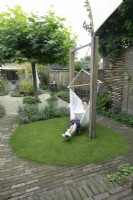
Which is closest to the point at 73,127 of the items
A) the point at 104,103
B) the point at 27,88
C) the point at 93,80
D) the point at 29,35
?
the point at 93,80

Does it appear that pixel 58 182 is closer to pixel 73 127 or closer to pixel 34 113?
pixel 73 127

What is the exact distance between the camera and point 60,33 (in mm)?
5598

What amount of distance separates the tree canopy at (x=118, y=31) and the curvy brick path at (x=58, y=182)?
3850 mm

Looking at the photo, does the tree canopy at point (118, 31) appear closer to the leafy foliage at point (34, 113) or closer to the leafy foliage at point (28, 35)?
the leafy foliage at point (28, 35)

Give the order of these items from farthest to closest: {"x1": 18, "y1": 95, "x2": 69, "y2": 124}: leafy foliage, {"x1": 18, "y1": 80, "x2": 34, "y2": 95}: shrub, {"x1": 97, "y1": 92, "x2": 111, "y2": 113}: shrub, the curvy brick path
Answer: {"x1": 18, "y1": 80, "x2": 34, "y2": 95}: shrub → {"x1": 97, "y1": 92, "x2": 111, "y2": 113}: shrub → {"x1": 18, "y1": 95, "x2": 69, "y2": 124}: leafy foliage → the curvy brick path

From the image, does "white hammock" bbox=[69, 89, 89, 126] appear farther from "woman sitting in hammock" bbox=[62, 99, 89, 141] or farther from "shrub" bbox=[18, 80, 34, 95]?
"shrub" bbox=[18, 80, 34, 95]

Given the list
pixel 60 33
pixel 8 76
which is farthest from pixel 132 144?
pixel 8 76

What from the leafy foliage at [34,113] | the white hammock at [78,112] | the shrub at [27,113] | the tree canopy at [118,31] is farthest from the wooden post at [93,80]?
the shrub at [27,113]

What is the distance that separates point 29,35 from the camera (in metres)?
5.24

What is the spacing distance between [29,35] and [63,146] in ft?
11.6

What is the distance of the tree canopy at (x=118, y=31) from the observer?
534 centimetres

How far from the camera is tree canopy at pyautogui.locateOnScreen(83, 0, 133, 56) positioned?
5336 mm

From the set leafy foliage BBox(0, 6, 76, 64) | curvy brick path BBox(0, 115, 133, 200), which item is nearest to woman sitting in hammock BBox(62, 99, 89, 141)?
curvy brick path BBox(0, 115, 133, 200)

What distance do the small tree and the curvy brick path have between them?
3.51 meters
